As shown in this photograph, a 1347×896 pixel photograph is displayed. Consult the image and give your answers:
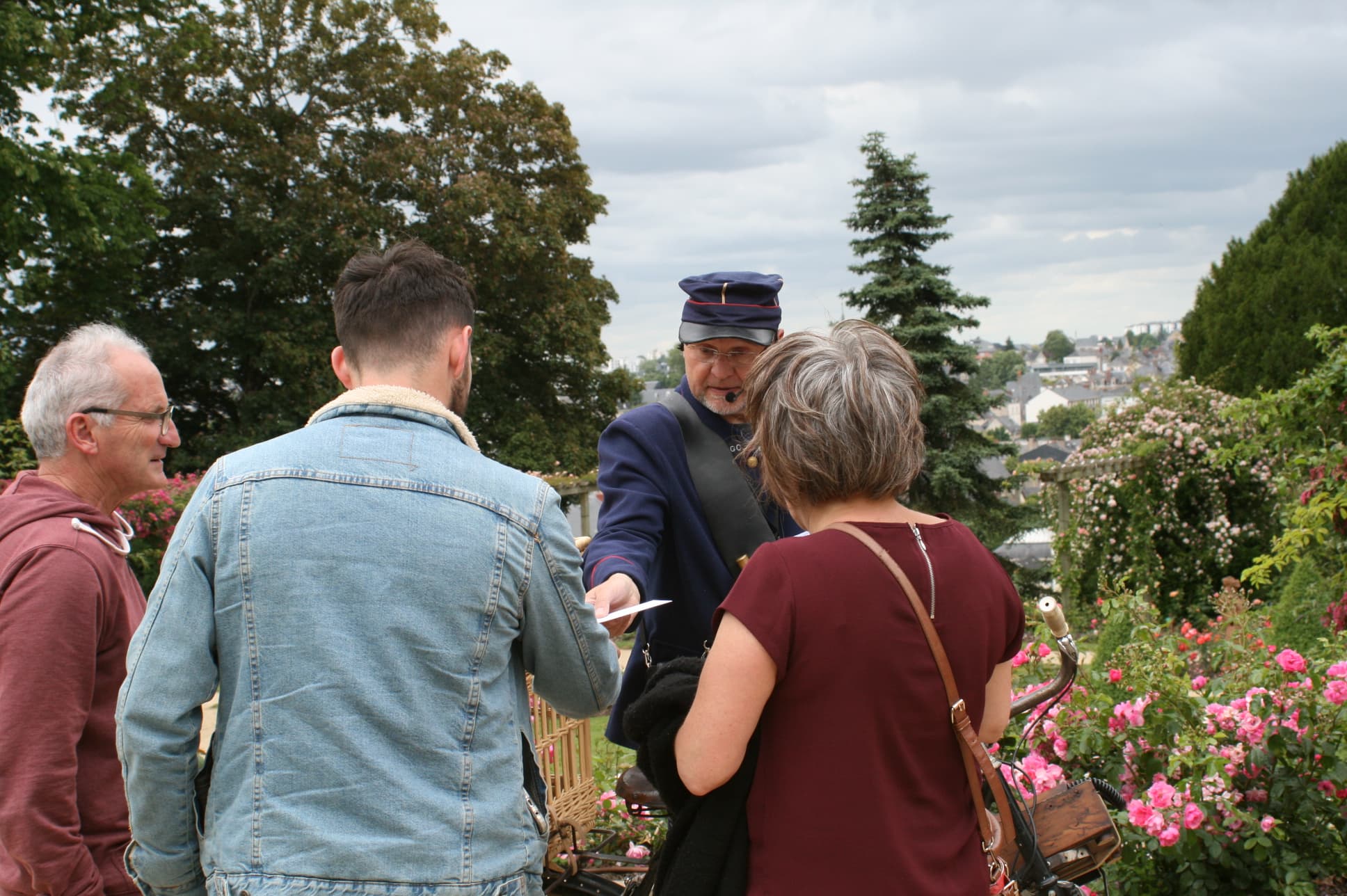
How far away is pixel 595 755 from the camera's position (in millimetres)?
6023

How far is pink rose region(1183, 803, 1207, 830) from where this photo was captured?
2.86 metres

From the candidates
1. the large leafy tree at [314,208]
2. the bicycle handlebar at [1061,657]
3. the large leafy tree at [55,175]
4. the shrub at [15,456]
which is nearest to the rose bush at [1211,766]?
the bicycle handlebar at [1061,657]

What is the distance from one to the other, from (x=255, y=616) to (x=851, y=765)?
3.03 feet

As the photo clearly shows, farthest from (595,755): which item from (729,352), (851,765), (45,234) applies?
(45,234)

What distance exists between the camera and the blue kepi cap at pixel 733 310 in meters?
2.60

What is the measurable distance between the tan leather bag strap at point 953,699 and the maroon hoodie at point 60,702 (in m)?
1.40

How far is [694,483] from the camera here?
2.56 m

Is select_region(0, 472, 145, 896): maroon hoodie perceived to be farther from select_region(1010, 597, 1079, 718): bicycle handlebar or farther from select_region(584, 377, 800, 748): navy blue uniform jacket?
select_region(1010, 597, 1079, 718): bicycle handlebar

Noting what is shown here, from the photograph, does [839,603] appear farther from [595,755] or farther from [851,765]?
[595,755]

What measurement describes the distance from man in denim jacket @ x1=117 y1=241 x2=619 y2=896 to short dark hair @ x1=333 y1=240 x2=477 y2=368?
0.10 metres

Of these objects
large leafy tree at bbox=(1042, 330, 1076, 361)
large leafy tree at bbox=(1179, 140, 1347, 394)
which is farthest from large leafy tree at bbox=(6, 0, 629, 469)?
large leafy tree at bbox=(1042, 330, 1076, 361)

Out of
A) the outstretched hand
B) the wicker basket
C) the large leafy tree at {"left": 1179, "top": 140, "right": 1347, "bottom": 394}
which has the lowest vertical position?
the wicker basket

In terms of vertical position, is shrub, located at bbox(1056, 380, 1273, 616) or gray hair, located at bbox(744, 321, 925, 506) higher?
gray hair, located at bbox(744, 321, 925, 506)

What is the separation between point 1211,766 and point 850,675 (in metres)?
1.83
